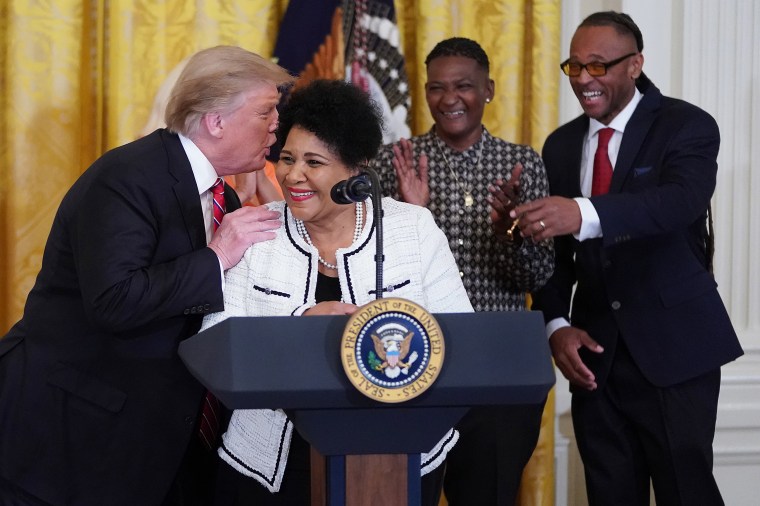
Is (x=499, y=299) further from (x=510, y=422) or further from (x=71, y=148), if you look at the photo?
(x=71, y=148)

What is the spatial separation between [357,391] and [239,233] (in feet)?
2.57

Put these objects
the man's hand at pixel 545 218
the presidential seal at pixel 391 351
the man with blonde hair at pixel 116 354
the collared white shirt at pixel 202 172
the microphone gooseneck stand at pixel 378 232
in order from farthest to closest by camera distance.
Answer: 1. the man's hand at pixel 545 218
2. the collared white shirt at pixel 202 172
3. the man with blonde hair at pixel 116 354
4. the microphone gooseneck stand at pixel 378 232
5. the presidential seal at pixel 391 351

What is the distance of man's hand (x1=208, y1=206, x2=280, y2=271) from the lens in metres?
2.41

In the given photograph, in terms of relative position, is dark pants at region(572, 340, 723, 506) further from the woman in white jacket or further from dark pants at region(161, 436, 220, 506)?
dark pants at region(161, 436, 220, 506)

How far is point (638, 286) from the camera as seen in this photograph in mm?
3070

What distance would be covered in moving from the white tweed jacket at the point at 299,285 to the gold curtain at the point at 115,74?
1.60 metres

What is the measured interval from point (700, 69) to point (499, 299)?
58.5 inches

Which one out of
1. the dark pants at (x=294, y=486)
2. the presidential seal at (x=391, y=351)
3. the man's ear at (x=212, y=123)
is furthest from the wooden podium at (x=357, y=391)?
the man's ear at (x=212, y=123)

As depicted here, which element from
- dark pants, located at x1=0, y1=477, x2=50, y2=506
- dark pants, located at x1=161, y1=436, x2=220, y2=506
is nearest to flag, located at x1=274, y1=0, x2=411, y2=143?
dark pants, located at x1=161, y1=436, x2=220, y2=506

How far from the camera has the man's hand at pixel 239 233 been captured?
241 cm

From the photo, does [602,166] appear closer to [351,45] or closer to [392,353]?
[351,45]

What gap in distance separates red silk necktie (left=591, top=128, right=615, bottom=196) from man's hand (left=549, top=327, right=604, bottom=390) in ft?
1.43

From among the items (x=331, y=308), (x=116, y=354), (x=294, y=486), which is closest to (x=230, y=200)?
(x=116, y=354)

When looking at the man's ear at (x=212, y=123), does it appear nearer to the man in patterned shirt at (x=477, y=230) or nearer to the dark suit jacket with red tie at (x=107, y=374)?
the dark suit jacket with red tie at (x=107, y=374)
